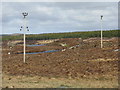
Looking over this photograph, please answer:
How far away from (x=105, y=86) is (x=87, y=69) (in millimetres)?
9280

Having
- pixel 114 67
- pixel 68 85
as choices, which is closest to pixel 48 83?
pixel 68 85

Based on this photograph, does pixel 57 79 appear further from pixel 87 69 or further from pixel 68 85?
pixel 87 69

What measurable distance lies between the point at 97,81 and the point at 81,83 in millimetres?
1588

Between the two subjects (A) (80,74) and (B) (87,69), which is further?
(B) (87,69)

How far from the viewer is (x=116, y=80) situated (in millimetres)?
22266

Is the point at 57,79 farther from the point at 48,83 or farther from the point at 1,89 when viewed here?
the point at 1,89

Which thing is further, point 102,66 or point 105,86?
point 102,66

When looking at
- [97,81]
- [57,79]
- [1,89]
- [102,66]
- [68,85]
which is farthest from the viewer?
[102,66]

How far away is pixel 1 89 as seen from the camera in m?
18.8

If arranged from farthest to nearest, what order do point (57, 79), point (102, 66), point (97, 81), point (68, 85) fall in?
point (102, 66), point (57, 79), point (97, 81), point (68, 85)

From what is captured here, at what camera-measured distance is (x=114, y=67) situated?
2923cm

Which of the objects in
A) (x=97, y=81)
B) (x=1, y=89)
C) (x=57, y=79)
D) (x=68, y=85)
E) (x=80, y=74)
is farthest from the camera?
(x=80, y=74)

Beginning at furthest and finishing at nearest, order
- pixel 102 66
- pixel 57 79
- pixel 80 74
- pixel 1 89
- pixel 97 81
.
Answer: pixel 102 66 → pixel 80 74 → pixel 57 79 → pixel 97 81 → pixel 1 89

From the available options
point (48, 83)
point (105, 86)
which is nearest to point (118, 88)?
point (105, 86)
